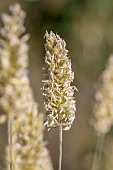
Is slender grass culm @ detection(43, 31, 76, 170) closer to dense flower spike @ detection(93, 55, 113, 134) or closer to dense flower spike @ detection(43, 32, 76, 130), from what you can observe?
dense flower spike @ detection(43, 32, 76, 130)

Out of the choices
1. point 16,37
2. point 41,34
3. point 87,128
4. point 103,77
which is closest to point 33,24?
point 41,34

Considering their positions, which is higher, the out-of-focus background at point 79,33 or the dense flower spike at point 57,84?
the out-of-focus background at point 79,33

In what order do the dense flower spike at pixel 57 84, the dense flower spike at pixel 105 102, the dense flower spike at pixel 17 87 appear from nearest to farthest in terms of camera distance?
1. the dense flower spike at pixel 17 87
2. the dense flower spike at pixel 57 84
3. the dense flower spike at pixel 105 102

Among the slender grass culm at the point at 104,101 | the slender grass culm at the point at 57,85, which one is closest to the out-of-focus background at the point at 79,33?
the slender grass culm at the point at 104,101

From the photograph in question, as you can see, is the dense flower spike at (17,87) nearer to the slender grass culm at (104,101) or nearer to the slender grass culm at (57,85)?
the slender grass culm at (57,85)

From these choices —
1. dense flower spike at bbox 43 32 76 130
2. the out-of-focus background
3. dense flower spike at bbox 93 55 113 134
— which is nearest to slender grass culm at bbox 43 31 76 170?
dense flower spike at bbox 43 32 76 130

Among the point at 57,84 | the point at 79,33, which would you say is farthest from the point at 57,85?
the point at 79,33

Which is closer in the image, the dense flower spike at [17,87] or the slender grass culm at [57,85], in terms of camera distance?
the dense flower spike at [17,87]
